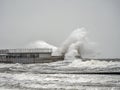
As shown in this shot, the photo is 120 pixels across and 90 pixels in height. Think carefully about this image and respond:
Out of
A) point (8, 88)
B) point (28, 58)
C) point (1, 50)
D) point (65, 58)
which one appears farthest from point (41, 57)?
point (8, 88)

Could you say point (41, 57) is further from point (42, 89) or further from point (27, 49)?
point (42, 89)

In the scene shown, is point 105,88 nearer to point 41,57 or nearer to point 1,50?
point 41,57

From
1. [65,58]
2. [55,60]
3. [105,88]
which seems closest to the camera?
[105,88]

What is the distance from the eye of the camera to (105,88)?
22.5 metres

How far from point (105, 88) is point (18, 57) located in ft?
209

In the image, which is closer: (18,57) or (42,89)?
(42,89)

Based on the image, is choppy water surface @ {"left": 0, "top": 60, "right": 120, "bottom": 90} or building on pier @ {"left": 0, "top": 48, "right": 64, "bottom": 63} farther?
building on pier @ {"left": 0, "top": 48, "right": 64, "bottom": 63}

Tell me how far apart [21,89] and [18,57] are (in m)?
60.8

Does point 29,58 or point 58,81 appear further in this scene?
point 29,58

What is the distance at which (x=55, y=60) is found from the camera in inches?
3196

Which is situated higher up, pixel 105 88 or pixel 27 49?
pixel 27 49

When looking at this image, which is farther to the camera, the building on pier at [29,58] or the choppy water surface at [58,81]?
the building on pier at [29,58]

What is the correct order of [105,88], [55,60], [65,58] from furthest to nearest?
[65,58] → [55,60] → [105,88]

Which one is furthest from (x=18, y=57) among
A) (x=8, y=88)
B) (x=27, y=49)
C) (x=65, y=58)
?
(x=8, y=88)
